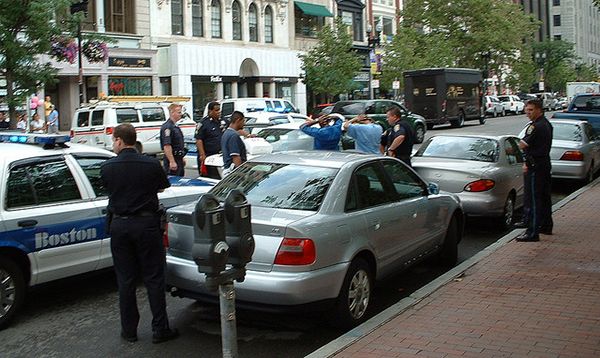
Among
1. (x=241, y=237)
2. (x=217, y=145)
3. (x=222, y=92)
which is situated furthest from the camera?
(x=222, y=92)

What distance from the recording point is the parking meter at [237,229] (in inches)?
168

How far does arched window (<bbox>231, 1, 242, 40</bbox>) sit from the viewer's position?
132 feet

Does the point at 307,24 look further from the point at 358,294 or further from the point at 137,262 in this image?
the point at 137,262

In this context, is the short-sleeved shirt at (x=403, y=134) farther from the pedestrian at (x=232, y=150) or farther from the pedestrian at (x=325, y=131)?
the pedestrian at (x=232, y=150)

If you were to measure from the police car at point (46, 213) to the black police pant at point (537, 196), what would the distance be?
5.55 m

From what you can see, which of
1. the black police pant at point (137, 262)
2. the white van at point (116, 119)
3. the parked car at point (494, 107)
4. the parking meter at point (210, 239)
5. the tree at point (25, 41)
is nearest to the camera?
the parking meter at point (210, 239)

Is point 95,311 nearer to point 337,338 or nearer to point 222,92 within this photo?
point 337,338

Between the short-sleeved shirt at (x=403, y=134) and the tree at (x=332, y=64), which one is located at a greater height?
the tree at (x=332, y=64)

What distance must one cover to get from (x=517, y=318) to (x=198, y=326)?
2871mm

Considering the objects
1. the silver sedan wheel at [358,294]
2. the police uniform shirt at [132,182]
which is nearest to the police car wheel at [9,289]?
the police uniform shirt at [132,182]

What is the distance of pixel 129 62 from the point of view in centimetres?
3384

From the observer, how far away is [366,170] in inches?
276

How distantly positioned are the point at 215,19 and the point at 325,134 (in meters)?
29.1

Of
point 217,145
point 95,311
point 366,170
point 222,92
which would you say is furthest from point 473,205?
point 222,92
